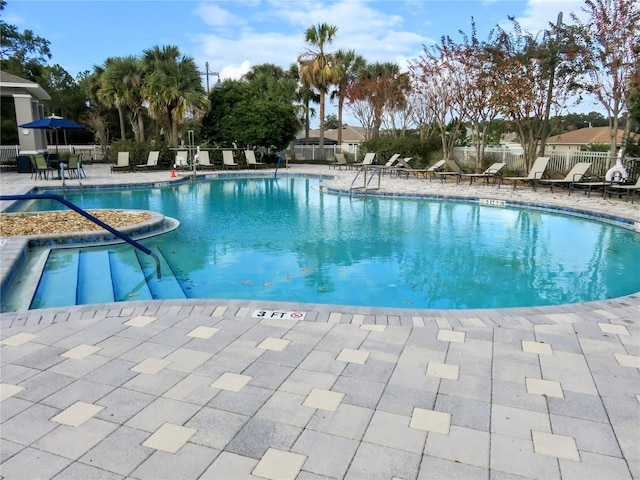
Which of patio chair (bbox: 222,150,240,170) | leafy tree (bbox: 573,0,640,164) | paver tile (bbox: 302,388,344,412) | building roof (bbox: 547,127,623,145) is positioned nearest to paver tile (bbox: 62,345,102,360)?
paver tile (bbox: 302,388,344,412)

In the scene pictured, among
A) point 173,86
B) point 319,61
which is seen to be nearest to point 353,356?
point 173,86

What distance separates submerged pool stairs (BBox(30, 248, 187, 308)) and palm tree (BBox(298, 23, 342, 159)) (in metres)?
21.3

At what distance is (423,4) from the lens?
12.1 meters

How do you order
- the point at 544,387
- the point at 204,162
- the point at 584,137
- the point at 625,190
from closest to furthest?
the point at 544,387 → the point at 625,190 → the point at 204,162 → the point at 584,137

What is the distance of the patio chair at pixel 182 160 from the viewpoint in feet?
66.3

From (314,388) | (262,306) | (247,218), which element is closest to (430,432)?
(314,388)

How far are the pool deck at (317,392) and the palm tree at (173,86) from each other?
18.5 meters

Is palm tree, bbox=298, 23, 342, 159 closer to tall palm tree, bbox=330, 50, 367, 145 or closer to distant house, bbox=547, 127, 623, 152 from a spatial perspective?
tall palm tree, bbox=330, 50, 367, 145

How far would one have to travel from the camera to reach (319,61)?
25906 mm

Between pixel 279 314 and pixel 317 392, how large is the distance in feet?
4.15

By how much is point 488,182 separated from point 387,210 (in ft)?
21.5

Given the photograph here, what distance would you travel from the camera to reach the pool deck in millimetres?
2121

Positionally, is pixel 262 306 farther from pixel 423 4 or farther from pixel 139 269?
pixel 423 4

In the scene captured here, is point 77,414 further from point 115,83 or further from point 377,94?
point 377,94
